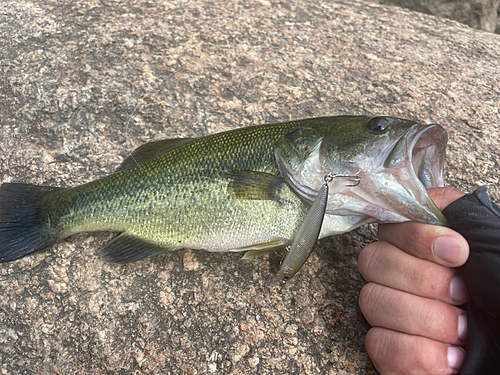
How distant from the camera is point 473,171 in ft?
9.19

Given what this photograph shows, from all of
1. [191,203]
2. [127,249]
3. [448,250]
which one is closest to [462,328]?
[448,250]

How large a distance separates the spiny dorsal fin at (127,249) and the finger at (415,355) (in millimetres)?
1347

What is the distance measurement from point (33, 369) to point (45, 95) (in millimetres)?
2165

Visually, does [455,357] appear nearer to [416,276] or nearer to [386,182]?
[416,276]

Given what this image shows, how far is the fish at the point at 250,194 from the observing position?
1.92m

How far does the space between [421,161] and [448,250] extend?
21.5 inches

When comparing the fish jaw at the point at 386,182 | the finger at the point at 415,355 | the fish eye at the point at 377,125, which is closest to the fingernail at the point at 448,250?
the fish jaw at the point at 386,182

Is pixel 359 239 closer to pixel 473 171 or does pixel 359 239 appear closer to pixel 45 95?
pixel 473 171

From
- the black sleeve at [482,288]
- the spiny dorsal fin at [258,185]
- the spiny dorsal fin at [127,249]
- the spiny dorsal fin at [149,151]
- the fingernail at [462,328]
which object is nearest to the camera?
the black sleeve at [482,288]

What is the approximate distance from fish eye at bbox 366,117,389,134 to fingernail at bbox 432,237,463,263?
64 cm

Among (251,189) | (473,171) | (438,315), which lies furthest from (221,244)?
(473,171)

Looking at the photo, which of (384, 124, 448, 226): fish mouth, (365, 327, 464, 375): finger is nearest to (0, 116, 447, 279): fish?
(384, 124, 448, 226): fish mouth

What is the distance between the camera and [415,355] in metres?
1.74

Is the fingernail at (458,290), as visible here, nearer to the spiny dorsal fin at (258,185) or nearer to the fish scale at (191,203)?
the fish scale at (191,203)
